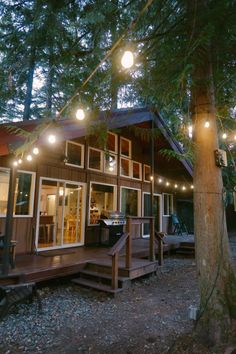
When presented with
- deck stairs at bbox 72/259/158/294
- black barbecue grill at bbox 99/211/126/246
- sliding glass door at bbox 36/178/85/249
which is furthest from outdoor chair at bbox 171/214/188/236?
deck stairs at bbox 72/259/158/294

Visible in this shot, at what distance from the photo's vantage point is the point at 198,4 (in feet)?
8.18

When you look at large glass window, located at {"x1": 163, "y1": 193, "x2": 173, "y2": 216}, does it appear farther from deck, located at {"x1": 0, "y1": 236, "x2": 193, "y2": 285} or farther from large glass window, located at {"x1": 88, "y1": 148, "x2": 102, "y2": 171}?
deck, located at {"x1": 0, "y1": 236, "x2": 193, "y2": 285}

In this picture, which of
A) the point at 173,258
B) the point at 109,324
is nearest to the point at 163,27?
the point at 109,324

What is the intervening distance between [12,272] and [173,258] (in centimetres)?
581

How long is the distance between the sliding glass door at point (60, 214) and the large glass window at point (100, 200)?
0.50 meters

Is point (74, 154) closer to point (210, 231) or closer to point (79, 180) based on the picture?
point (79, 180)

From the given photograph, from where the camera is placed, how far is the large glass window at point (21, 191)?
6.16m

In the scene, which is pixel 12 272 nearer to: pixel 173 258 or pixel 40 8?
pixel 40 8

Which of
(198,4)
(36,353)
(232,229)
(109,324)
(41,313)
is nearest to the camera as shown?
(198,4)

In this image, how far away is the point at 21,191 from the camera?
21.2 feet

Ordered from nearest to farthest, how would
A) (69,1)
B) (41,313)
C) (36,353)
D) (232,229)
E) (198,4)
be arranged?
1. (198,4)
2. (36,353)
3. (69,1)
4. (41,313)
5. (232,229)

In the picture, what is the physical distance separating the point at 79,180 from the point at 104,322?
4.81m

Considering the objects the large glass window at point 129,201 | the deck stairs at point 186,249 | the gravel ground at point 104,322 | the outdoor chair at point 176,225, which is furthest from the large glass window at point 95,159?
the outdoor chair at point 176,225

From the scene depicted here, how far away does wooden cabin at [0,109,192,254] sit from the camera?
5811 millimetres
